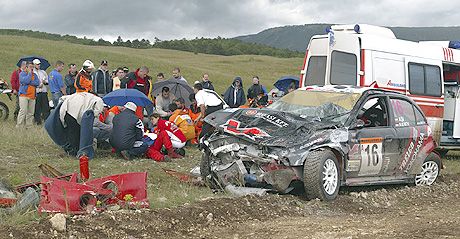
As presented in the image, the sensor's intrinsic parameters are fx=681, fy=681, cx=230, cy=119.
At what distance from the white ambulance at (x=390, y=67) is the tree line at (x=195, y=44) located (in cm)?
6761

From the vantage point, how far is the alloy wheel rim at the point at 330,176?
9.06m

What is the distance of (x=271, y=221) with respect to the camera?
7.86 metres

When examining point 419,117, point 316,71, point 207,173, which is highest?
point 316,71

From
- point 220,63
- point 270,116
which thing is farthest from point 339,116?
point 220,63

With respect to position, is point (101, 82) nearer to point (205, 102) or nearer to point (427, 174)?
point (205, 102)

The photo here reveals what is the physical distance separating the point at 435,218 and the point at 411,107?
3.26 m

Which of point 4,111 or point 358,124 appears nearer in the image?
point 358,124

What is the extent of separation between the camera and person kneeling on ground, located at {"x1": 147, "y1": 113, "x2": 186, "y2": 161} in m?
13.0

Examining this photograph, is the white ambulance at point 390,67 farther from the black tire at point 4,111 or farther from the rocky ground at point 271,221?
the black tire at point 4,111

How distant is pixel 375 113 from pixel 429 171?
1.48m

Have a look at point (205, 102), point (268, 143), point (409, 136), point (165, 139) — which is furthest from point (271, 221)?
point (205, 102)

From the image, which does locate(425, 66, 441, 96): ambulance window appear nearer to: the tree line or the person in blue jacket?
the person in blue jacket

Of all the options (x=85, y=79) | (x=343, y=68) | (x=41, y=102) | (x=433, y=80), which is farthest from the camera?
(x=41, y=102)

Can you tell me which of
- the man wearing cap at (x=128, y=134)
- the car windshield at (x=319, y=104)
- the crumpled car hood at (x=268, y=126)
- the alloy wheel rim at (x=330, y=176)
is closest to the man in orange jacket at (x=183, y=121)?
the man wearing cap at (x=128, y=134)
